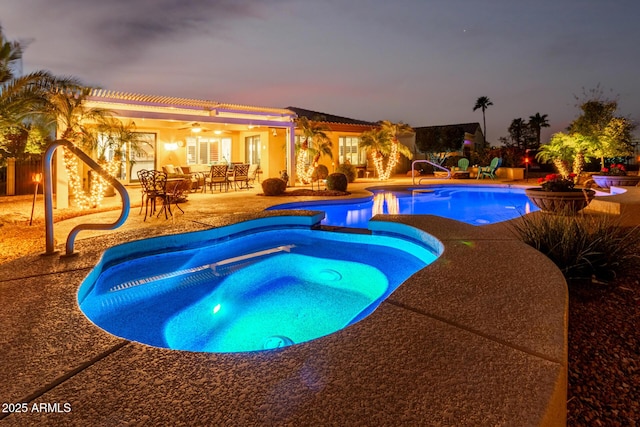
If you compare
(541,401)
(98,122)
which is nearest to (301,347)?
(541,401)

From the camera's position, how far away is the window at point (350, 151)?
2232cm

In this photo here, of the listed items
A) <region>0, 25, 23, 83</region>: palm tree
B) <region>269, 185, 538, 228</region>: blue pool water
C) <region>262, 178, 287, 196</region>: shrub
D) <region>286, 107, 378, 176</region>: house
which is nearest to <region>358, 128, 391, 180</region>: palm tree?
<region>286, 107, 378, 176</region>: house

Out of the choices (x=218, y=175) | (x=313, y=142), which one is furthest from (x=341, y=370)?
(x=313, y=142)

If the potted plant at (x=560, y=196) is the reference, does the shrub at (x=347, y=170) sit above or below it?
above

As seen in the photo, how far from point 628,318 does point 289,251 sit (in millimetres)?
4638

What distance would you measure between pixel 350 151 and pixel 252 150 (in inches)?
240

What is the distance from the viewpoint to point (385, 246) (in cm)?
648

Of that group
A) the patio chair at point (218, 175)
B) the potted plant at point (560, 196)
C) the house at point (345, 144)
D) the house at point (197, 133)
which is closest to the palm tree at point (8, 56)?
the house at point (197, 133)

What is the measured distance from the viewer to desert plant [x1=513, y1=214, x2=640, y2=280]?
148 inches

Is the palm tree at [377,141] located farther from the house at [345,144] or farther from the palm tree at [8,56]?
the palm tree at [8,56]

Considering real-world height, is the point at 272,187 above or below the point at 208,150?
below

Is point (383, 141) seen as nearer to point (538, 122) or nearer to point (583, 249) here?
point (583, 249)

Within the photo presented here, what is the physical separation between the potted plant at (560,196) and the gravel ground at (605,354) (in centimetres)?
318

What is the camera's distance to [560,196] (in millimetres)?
6676
